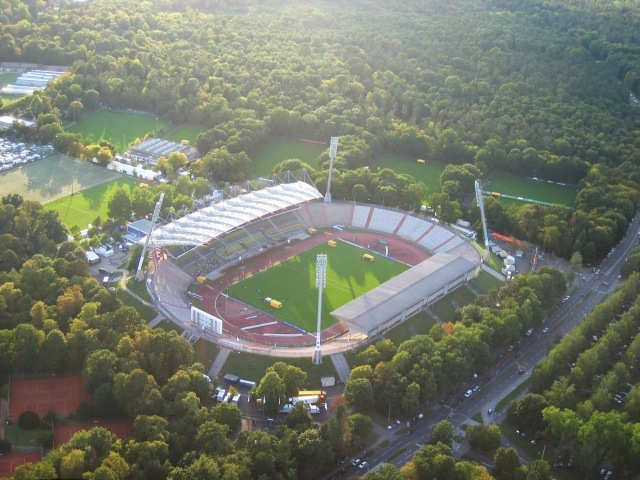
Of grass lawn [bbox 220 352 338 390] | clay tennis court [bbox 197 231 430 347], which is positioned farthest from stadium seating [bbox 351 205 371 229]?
grass lawn [bbox 220 352 338 390]

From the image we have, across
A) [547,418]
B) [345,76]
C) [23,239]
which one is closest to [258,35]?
[345,76]

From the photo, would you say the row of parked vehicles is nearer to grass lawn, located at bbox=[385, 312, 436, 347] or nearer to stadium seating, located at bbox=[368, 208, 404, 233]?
stadium seating, located at bbox=[368, 208, 404, 233]

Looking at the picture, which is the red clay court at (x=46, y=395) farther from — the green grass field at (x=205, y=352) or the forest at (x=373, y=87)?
the forest at (x=373, y=87)

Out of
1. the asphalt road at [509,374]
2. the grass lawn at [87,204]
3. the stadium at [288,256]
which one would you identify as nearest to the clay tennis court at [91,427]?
the stadium at [288,256]

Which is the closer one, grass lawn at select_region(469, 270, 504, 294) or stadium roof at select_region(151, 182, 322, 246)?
stadium roof at select_region(151, 182, 322, 246)

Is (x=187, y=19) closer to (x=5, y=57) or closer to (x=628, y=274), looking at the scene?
(x=5, y=57)

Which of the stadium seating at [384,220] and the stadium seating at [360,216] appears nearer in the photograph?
the stadium seating at [384,220]

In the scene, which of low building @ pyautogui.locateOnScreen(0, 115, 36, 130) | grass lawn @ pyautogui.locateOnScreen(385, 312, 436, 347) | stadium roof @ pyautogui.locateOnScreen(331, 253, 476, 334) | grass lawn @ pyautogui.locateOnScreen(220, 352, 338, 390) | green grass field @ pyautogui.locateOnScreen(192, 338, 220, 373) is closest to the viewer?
grass lawn @ pyautogui.locateOnScreen(220, 352, 338, 390)
